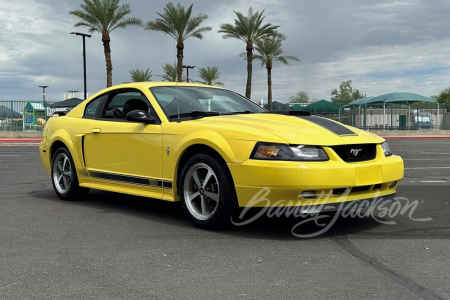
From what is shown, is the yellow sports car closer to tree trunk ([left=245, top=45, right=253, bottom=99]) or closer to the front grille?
the front grille

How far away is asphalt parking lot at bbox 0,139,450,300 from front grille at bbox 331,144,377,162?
0.68 metres

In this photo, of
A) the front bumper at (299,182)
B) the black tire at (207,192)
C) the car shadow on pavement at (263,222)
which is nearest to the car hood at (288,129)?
the front bumper at (299,182)

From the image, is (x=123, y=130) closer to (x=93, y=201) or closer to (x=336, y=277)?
(x=93, y=201)

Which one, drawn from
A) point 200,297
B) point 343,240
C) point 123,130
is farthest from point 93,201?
point 200,297

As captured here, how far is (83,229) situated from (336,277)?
262cm

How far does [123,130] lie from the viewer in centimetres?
594

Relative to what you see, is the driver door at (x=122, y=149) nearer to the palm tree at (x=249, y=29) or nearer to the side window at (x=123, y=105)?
the side window at (x=123, y=105)

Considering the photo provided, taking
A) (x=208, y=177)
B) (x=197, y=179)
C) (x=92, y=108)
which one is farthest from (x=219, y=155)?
(x=92, y=108)

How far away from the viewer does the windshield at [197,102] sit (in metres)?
5.70

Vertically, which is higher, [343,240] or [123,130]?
[123,130]

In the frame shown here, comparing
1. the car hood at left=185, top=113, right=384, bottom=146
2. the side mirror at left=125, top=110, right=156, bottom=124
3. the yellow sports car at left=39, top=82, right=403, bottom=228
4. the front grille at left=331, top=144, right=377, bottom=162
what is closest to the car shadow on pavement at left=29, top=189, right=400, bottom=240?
the yellow sports car at left=39, top=82, right=403, bottom=228

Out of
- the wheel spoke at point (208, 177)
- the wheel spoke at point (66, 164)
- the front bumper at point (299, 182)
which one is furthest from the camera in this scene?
the wheel spoke at point (66, 164)

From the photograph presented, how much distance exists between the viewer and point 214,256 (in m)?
4.11

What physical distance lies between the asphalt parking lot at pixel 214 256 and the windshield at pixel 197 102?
1127mm
